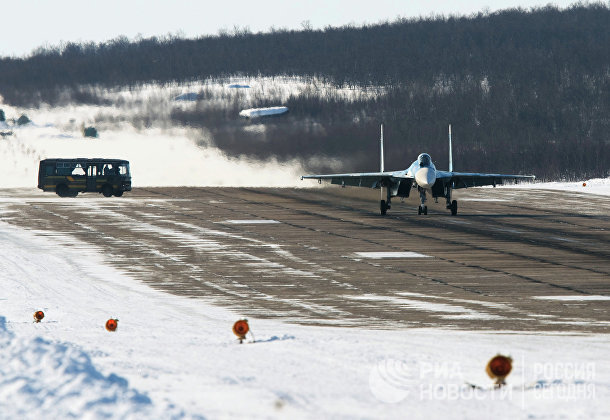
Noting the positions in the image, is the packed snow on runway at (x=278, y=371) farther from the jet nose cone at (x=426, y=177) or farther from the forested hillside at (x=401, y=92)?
the forested hillside at (x=401, y=92)

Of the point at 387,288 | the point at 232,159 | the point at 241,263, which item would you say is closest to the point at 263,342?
the point at 387,288

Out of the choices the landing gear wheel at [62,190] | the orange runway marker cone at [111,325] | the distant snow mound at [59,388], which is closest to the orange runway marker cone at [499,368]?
the distant snow mound at [59,388]

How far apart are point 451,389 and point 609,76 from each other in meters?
175

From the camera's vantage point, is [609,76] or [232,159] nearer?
[232,159]

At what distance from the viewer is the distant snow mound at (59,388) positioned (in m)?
10.3

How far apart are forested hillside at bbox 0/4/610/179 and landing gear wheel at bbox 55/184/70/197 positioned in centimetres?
2489

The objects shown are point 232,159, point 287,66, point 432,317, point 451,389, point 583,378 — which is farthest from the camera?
point 287,66

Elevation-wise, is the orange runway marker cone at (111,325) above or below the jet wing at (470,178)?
below

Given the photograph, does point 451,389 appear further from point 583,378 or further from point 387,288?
point 387,288

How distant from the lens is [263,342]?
15.9 m

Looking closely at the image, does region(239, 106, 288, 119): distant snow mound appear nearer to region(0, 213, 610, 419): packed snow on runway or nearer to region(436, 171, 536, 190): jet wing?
region(436, 171, 536, 190): jet wing

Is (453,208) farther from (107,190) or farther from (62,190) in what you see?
(62,190)

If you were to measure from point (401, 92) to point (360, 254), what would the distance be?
122 metres

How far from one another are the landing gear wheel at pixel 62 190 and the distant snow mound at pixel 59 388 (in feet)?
180
